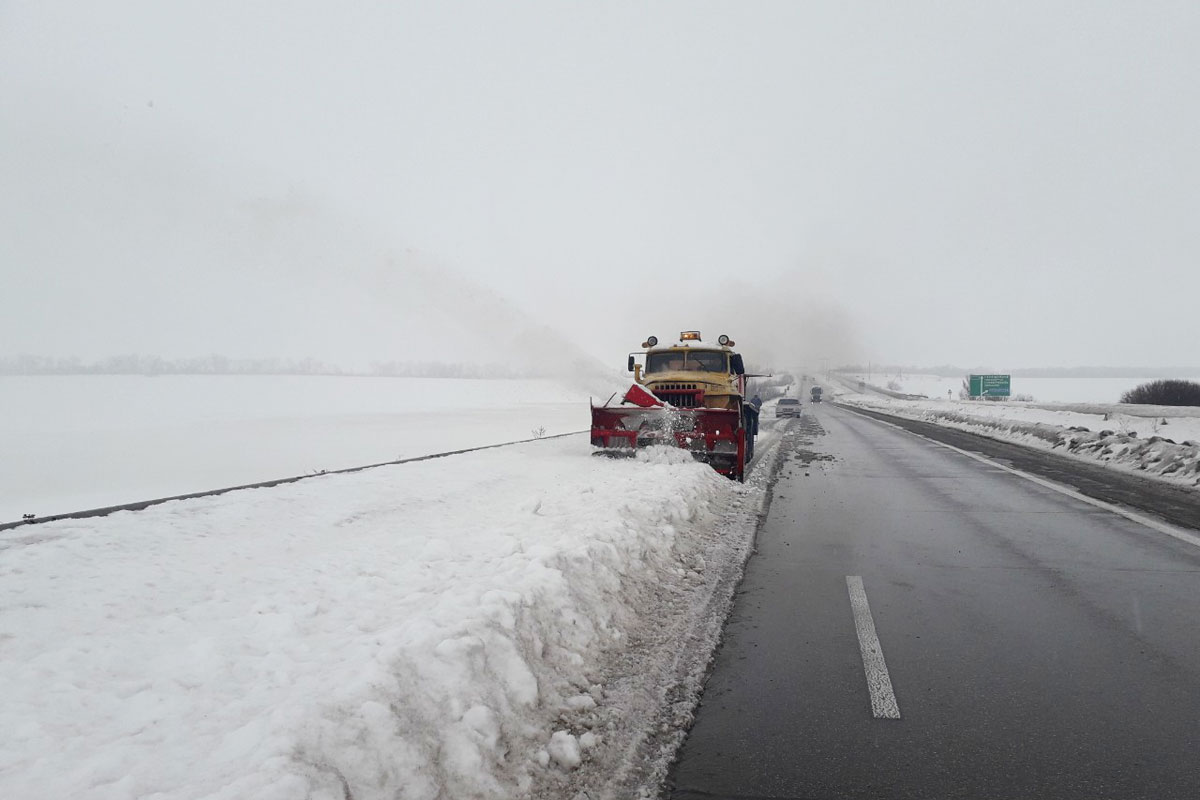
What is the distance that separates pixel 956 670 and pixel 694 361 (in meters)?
11.0

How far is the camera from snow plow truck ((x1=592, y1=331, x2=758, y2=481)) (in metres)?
12.0

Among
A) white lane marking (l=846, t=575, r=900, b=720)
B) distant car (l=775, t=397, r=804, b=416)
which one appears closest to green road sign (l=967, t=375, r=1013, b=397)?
distant car (l=775, t=397, r=804, b=416)

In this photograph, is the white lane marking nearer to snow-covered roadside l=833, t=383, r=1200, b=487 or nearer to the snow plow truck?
the snow plow truck

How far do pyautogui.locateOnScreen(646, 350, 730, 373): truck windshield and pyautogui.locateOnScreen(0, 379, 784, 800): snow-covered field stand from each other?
771 cm

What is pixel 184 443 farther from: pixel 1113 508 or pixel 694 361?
pixel 1113 508

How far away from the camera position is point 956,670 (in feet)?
13.0

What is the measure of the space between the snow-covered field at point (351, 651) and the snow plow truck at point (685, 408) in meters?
4.82

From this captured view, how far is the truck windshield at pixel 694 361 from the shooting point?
47.8 ft

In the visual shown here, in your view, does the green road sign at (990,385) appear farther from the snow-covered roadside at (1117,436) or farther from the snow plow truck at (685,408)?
the snow plow truck at (685,408)

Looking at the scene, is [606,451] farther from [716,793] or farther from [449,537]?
[716,793]

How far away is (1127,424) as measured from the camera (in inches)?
891

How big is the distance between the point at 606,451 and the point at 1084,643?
9514mm

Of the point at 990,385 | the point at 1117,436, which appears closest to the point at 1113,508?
the point at 1117,436

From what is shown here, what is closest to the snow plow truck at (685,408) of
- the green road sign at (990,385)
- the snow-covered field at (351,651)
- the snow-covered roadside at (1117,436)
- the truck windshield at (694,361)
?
the truck windshield at (694,361)
